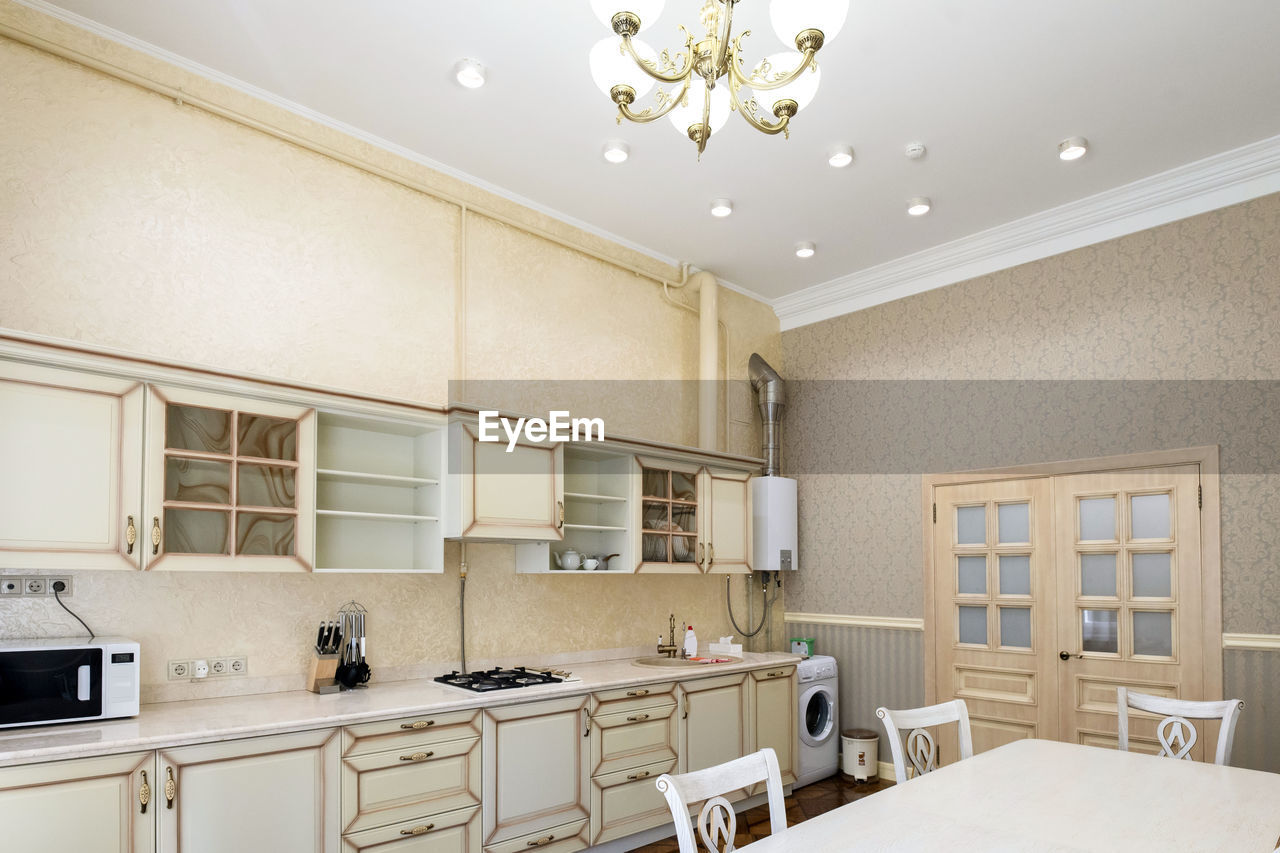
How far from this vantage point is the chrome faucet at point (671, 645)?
4.90 metres

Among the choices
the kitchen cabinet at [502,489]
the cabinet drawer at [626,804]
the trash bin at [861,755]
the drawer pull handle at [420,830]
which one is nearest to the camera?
the drawer pull handle at [420,830]

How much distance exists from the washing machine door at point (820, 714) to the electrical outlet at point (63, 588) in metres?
3.97

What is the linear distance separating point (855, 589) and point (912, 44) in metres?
3.49

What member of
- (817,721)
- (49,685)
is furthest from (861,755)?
(49,685)

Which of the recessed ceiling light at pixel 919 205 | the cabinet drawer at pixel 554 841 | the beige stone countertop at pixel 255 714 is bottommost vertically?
the cabinet drawer at pixel 554 841

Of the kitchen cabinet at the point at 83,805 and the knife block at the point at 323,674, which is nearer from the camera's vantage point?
the kitchen cabinet at the point at 83,805

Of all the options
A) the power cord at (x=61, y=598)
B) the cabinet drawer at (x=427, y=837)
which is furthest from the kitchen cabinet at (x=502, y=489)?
the power cord at (x=61, y=598)

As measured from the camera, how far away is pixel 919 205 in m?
4.58

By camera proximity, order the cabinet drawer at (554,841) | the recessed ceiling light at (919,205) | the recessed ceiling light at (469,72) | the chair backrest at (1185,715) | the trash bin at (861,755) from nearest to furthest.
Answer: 1. the chair backrest at (1185,715)
2. the recessed ceiling light at (469,72)
3. the cabinet drawer at (554,841)
4. the recessed ceiling light at (919,205)
5. the trash bin at (861,755)

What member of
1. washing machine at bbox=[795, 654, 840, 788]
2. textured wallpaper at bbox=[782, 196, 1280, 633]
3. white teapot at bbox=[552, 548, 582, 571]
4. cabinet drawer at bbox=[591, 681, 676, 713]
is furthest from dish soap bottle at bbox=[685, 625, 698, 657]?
textured wallpaper at bbox=[782, 196, 1280, 633]

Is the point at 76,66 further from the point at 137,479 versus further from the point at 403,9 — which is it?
the point at 137,479

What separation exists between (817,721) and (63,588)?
4268 mm

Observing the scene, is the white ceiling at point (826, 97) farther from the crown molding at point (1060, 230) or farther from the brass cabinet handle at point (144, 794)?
the brass cabinet handle at point (144, 794)

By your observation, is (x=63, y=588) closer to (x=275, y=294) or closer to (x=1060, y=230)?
(x=275, y=294)
